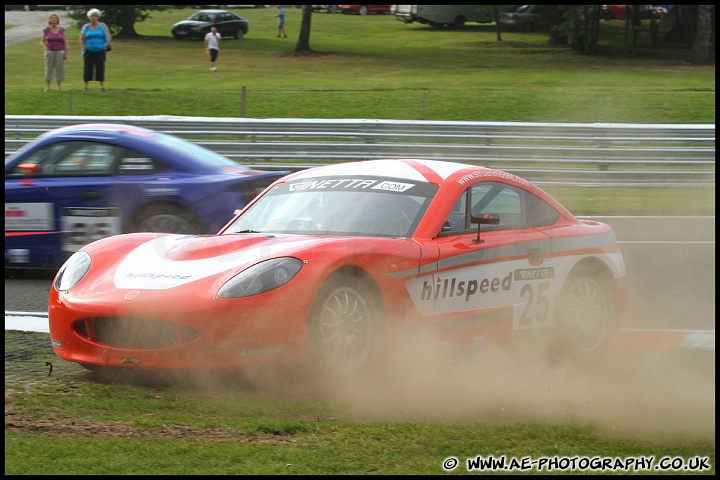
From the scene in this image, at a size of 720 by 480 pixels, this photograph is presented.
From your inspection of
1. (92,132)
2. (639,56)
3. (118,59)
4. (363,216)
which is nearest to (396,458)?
(363,216)

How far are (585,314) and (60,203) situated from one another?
545 cm

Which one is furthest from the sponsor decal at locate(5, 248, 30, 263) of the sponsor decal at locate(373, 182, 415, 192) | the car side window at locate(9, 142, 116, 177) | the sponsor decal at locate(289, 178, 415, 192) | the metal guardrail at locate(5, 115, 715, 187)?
the metal guardrail at locate(5, 115, 715, 187)

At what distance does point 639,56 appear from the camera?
1988 inches

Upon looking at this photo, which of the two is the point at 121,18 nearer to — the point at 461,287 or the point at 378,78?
the point at 378,78

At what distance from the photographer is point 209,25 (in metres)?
56.5

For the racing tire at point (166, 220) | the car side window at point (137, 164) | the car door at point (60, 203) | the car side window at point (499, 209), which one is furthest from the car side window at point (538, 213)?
the car door at point (60, 203)

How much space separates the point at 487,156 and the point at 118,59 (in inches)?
1284

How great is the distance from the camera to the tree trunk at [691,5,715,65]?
44.5 metres

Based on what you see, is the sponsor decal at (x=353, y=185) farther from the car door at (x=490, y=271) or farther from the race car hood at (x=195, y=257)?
the race car hood at (x=195, y=257)

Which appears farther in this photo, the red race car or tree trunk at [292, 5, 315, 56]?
tree trunk at [292, 5, 315, 56]

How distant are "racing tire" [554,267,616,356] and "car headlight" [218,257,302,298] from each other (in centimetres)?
221

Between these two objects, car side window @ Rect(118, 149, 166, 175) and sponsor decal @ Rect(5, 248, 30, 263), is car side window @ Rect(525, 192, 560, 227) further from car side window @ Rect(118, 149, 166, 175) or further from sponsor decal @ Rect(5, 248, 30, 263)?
sponsor decal @ Rect(5, 248, 30, 263)

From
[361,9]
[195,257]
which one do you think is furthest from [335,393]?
[361,9]

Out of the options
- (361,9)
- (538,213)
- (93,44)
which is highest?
(361,9)
